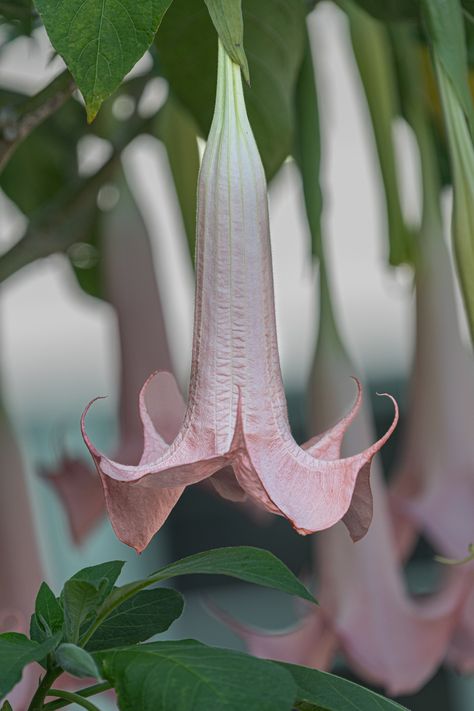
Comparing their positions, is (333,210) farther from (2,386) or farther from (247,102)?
(247,102)

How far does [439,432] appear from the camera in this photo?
1.80ft

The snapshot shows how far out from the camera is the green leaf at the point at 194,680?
0.73 ft

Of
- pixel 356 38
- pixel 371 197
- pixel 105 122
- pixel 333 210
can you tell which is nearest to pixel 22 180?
pixel 105 122

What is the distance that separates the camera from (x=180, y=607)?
286 mm

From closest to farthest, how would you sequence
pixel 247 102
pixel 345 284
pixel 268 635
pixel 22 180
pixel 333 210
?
1. pixel 247 102
2. pixel 268 635
3. pixel 22 180
4. pixel 333 210
5. pixel 345 284

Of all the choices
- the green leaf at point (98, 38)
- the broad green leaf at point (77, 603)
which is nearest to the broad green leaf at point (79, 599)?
the broad green leaf at point (77, 603)

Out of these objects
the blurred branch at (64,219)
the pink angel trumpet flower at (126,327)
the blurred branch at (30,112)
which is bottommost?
the pink angel trumpet flower at (126,327)

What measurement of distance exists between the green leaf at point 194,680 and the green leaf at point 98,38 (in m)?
0.12

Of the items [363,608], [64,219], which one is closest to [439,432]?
[363,608]

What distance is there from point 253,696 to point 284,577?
1.9 inches

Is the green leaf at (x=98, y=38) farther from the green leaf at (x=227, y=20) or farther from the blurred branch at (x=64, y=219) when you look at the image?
the blurred branch at (x=64, y=219)

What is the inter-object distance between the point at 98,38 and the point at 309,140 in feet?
0.80

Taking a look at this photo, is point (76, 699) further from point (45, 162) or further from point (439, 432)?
point (45, 162)

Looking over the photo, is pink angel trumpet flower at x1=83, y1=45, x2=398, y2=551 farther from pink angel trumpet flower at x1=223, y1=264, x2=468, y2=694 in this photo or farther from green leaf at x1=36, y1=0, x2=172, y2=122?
pink angel trumpet flower at x1=223, y1=264, x2=468, y2=694
